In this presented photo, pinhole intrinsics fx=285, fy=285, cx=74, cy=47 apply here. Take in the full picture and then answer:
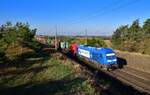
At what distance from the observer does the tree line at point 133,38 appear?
53266 millimetres

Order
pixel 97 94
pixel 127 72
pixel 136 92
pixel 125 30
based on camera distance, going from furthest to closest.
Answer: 1. pixel 125 30
2. pixel 127 72
3. pixel 136 92
4. pixel 97 94

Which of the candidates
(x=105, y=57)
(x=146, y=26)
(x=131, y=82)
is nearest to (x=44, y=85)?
(x=131, y=82)

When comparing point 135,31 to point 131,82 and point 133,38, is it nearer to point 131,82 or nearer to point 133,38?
point 133,38

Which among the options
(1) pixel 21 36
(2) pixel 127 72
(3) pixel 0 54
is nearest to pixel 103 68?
(2) pixel 127 72

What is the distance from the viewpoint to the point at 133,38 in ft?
201

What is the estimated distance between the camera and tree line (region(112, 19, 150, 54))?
53.3 meters

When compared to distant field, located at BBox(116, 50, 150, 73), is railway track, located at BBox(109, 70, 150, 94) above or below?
below

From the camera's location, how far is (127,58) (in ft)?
151

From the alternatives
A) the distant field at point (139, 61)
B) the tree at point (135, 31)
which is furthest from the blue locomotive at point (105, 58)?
the tree at point (135, 31)

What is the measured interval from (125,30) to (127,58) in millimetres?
28164

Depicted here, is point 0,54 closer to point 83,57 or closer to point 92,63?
point 92,63

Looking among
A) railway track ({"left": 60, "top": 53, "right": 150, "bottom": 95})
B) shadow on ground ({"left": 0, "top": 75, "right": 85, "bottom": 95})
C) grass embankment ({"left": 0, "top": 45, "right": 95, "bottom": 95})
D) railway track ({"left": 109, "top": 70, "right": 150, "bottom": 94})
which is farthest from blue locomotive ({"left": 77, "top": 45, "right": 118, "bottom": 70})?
shadow on ground ({"left": 0, "top": 75, "right": 85, "bottom": 95})

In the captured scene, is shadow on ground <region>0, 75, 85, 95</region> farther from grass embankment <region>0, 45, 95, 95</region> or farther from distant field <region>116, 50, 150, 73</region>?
distant field <region>116, 50, 150, 73</region>

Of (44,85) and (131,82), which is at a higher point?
(44,85)
